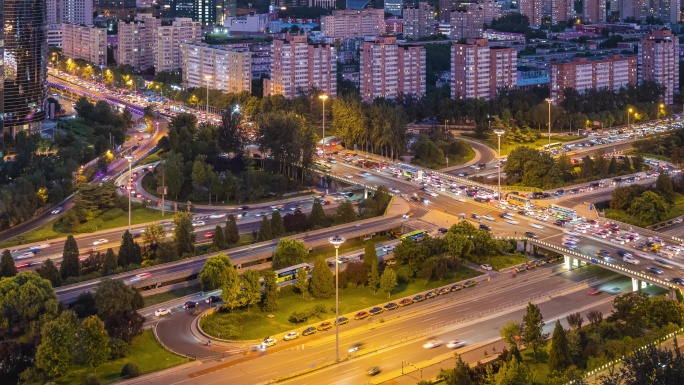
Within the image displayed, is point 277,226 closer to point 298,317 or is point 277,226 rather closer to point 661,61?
point 298,317

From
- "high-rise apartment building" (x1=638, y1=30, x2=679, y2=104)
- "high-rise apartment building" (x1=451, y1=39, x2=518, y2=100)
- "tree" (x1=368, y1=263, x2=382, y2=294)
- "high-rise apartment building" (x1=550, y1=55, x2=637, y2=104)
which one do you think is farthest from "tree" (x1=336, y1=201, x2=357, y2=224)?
"high-rise apartment building" (x1=638, y1=30, x2=679, y2=104)

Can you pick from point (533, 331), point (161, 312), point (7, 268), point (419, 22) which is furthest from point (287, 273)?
point (419, 22)

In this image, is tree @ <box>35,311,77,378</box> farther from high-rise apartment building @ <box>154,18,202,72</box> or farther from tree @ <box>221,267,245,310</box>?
high-rise apartment building @ <box>154,18,202,72</box>

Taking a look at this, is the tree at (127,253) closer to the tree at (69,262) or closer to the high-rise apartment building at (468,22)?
the tree at (69,262)

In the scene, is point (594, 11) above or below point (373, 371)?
above

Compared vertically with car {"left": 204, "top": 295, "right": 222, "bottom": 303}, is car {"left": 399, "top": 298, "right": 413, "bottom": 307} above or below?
below
